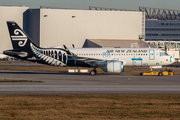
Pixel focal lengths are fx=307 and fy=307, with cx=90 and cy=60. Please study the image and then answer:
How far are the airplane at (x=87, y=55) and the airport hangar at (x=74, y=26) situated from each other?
2939 inches

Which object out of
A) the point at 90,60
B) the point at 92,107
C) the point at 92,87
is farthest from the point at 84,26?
the point at 92,107

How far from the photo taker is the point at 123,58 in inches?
2013

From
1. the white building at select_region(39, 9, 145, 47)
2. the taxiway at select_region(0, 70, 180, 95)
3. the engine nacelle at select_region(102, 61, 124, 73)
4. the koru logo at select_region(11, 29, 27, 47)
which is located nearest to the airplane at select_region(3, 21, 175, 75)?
the koru logo at select_region(11, 29, 27, 47)

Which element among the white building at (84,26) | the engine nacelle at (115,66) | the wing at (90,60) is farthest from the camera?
the white building at (84,26)

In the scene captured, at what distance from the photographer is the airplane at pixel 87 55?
51156mm

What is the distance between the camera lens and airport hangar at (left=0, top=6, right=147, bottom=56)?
12862cm

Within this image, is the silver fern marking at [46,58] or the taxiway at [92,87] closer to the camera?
the taxiway at [92,87]

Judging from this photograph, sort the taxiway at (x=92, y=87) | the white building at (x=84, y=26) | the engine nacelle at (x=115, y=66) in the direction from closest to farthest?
the taxiway at (x=92, y=87), the engine nacelle at (x=115, y=66), the white building at (x=84, y=26)

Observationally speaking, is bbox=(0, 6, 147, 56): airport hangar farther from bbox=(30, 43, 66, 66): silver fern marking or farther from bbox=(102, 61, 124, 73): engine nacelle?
bbox=(102, 61, 124, 73): engine nacelle

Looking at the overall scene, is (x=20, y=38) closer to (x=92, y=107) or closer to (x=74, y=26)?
(x=92, y=107)

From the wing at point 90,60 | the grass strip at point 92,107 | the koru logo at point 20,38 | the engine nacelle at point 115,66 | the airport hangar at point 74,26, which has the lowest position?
the grass strip at point 92,107

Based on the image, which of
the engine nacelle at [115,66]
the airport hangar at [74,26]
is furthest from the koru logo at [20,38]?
the airport hangar at [74,26]

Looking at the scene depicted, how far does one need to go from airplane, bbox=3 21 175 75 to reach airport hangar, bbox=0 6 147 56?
245 ft

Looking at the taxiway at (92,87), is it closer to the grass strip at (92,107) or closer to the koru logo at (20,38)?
the grass strip at (92,107)
